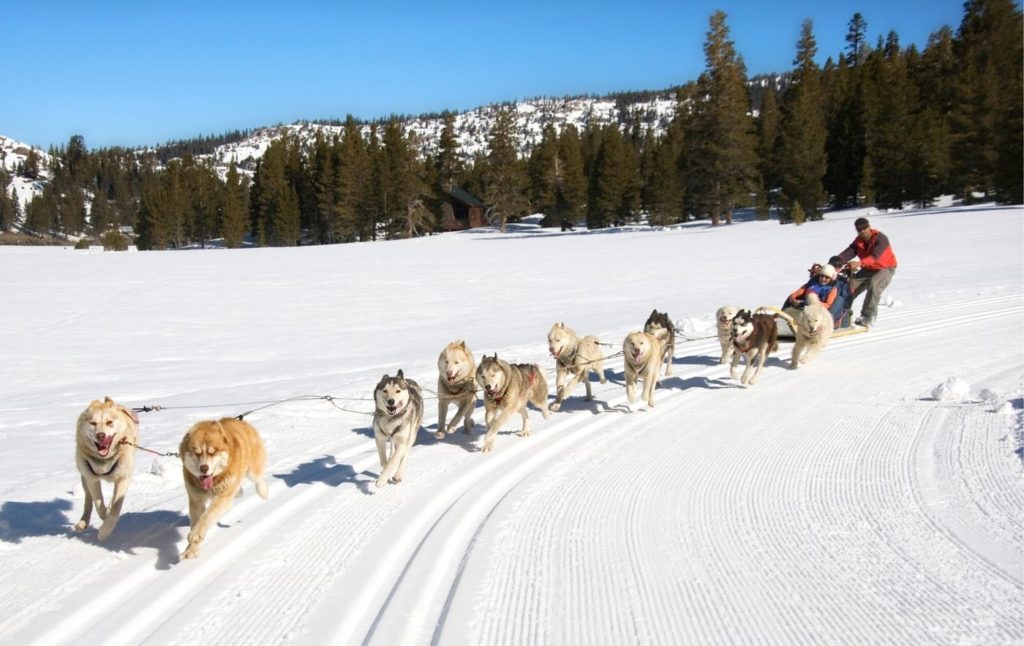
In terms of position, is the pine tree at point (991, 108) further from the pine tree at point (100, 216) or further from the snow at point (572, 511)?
the pine tree at point (100, 216)

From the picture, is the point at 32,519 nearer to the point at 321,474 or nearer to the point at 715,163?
the point at 321,474

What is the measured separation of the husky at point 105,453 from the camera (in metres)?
4.19

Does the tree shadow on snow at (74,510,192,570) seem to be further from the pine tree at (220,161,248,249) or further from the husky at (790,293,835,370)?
the pine tree at (220,161,248,249)

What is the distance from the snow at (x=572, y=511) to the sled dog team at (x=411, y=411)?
21 centimetres

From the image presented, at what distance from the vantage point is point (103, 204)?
114 meters

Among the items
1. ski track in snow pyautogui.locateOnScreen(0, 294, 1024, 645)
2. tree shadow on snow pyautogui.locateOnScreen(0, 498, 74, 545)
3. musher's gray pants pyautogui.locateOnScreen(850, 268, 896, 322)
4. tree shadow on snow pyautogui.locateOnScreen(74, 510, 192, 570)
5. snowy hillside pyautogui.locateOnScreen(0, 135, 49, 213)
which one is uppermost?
snowy hillside pyautogui.locateOnScreen(0, 135, 49, 213)

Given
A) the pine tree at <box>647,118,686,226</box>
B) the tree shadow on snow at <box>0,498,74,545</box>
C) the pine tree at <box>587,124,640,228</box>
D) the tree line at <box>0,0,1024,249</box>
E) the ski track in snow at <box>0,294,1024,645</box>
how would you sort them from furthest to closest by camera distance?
the pine tree at <box>587,124,640,228</box> < the pine tree at <box>647,118,686,226</box> < the tree line at <box>0,0,1024,249</box> < the tree shadow on snow at <box>0,498,74,545</box> < the ski track in snow at <box>0,294,1024,645</box>

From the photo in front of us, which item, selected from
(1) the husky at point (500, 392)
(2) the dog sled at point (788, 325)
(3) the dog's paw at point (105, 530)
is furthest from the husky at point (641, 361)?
(3) the dog's paw at point (105, 530)

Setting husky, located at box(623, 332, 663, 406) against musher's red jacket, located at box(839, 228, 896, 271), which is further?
musher's red jacket, located at box(839, 228, 896, 271)

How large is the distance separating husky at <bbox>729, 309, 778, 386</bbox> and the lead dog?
19.6 ft

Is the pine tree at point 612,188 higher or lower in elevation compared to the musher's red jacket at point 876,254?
higher

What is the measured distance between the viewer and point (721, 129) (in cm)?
4472

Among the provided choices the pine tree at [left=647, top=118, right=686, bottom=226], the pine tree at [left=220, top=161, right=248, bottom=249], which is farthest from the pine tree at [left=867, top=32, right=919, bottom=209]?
the pine tree at [left=220, top=161, right=248, bottom=249]

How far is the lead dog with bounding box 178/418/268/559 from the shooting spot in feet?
13.1
